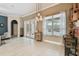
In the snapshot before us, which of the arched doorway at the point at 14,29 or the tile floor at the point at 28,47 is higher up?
the arched doorway at the point at 14,29

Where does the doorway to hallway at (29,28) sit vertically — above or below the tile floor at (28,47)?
above

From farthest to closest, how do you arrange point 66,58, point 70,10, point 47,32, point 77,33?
point 47,32
point 70,10
point 77,33
point 66,58

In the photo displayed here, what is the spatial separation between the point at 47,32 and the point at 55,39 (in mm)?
350

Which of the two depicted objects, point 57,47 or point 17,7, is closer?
point 17,7

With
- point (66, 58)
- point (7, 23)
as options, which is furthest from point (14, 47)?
point (66, 58)

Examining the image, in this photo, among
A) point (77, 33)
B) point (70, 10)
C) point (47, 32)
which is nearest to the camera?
point (77, 33)

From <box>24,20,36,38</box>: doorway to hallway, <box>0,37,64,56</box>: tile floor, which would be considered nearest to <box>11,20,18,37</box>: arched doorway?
<box>0,37,64,56</box>: tile floor

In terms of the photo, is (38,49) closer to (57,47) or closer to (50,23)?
(57,47)

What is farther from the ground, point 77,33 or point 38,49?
A: point 77,33

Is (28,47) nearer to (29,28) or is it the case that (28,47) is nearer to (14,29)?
(29,28)

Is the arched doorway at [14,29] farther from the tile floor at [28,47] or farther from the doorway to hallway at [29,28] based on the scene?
the doorway to hallway at [29,28]

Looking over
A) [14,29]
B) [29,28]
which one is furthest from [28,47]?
[14,29]

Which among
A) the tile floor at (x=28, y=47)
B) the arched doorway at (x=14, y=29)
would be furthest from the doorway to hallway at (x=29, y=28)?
the arched doorway at (x=14, y=29)

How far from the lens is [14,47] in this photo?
336cm
